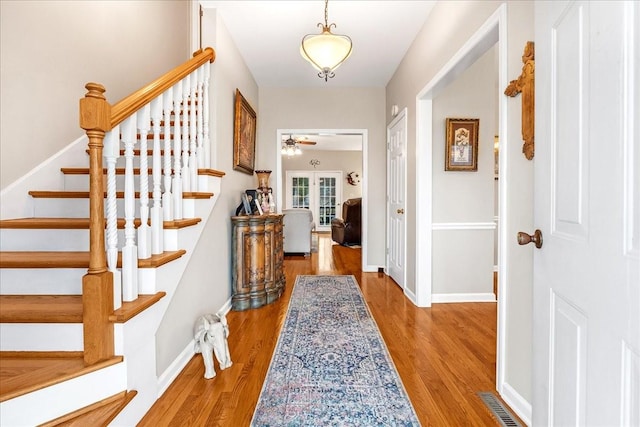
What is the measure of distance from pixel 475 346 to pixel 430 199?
136 centimetres

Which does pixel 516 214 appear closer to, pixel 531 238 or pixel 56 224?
pixel 531 238

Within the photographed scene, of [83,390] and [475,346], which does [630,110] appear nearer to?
[83,390]

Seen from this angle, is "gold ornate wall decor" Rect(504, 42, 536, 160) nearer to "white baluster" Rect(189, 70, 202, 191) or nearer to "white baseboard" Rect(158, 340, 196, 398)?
"white baluster" Rect(189, 70, 202, 191)

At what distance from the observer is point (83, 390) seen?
1.23 m

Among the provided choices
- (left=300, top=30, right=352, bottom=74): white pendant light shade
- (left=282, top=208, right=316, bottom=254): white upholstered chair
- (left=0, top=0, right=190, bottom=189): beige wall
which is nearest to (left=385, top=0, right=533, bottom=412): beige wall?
(left=300, top=30, right=352, bottom=74): white pendant light shade

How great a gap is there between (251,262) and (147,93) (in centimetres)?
190

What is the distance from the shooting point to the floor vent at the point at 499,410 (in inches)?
58.8

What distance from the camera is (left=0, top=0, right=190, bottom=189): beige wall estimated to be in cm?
185

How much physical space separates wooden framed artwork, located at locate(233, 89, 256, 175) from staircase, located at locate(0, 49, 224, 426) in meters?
1.34

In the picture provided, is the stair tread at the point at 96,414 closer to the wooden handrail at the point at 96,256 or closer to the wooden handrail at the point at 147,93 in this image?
the wooden handrail at the point at 96,256

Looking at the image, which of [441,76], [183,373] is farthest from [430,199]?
[183,373]

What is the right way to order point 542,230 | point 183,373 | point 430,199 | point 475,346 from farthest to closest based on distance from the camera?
point 430,199, point 475,346, point 183,373, point 542,230

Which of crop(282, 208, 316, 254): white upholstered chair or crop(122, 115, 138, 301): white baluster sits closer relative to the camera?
crop(122, 115, 138, 301): white baluster

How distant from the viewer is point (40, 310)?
133cm
